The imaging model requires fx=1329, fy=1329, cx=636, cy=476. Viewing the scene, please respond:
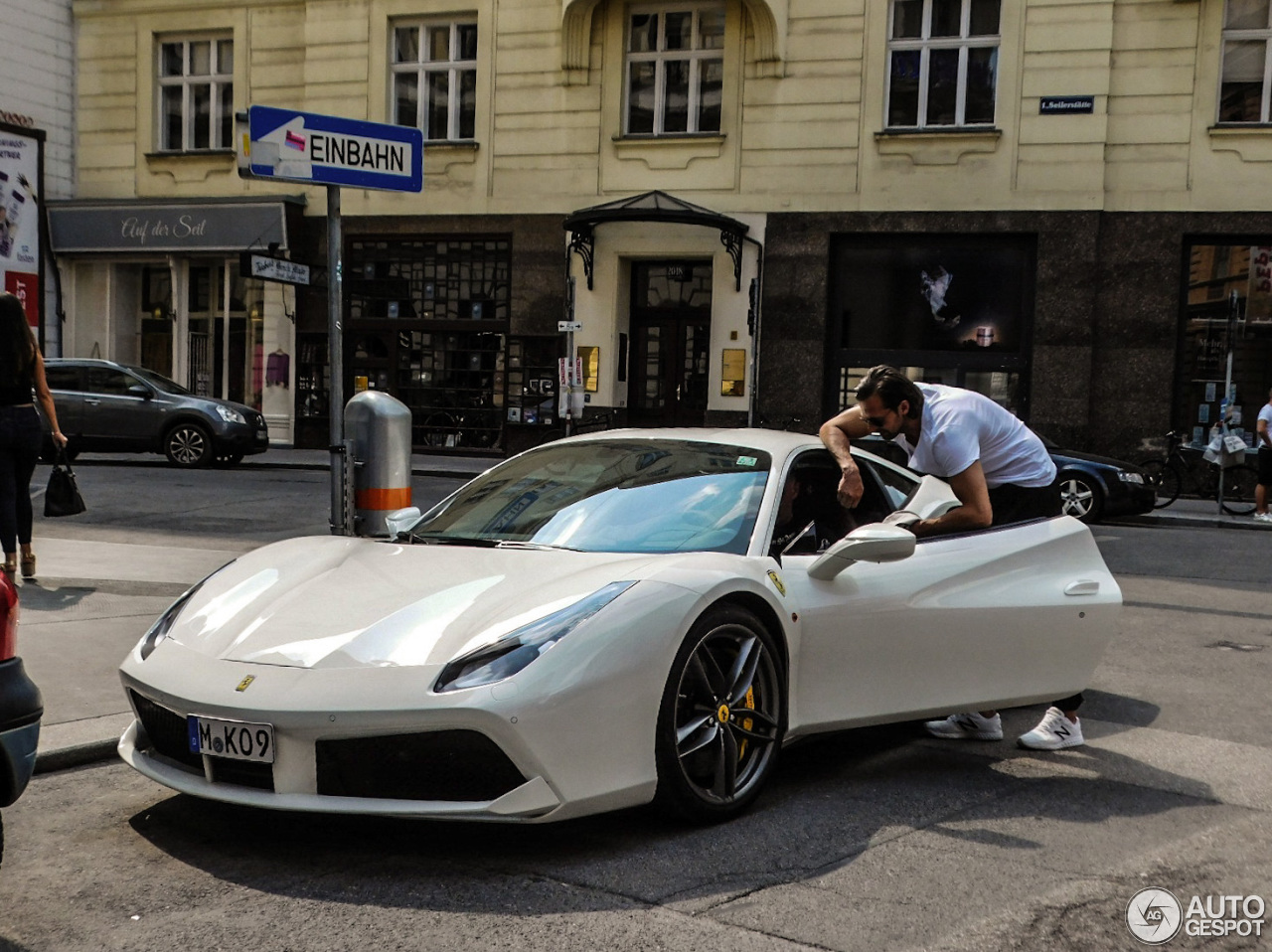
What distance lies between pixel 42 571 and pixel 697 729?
6286 millimetres

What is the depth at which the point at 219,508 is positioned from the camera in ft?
43.8

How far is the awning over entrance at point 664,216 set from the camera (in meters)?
20.3

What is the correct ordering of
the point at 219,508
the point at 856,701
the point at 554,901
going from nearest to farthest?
the point at 554,901, the point at 856,701, the point at 219,508

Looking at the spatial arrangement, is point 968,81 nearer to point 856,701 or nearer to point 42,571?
point 42,571

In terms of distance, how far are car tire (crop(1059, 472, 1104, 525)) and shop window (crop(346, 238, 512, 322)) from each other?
10.6 m

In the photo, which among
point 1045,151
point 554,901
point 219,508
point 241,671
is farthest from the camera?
point 1045,151

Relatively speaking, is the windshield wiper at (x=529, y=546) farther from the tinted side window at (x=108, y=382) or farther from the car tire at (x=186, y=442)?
the tinted side window at (x=108, y=382)

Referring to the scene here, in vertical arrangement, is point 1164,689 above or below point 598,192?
below

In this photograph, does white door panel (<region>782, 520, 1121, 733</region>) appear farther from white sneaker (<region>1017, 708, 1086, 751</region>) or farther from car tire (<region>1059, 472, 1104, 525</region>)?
car tire (<region>1059, 472, 1104, 525</region>)

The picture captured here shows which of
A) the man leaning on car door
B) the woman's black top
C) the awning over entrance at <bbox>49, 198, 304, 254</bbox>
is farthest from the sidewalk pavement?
the awning over entrance at <bbox>49, 198, 304, 254</bbox>

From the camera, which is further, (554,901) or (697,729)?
(697,729)

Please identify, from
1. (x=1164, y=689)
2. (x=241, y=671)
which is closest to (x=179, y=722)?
(x=241, y=671)

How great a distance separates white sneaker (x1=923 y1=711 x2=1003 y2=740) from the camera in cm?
520

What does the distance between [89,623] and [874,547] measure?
4519 mm
